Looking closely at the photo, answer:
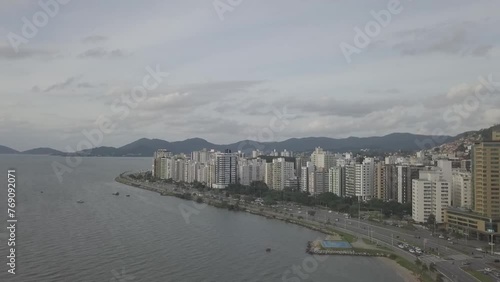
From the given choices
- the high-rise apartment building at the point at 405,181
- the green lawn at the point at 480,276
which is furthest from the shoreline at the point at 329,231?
the high-rise apartment building at the point at 405,181

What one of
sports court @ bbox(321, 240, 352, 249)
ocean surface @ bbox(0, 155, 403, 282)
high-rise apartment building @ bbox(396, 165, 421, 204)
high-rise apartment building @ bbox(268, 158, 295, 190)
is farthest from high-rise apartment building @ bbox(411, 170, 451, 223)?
high-rise apartment building @ bbox(268, 158, 295, 190)

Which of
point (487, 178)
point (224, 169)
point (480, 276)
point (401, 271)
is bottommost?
point (401, 271)

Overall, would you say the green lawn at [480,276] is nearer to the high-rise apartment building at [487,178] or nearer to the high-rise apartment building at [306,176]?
the high-rise apartment building at [487,178]

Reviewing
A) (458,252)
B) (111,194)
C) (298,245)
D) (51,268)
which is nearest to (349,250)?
(298,245)

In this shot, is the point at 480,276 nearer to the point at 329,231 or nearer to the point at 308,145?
the point at 329,231

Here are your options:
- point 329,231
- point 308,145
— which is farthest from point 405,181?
point 308,145

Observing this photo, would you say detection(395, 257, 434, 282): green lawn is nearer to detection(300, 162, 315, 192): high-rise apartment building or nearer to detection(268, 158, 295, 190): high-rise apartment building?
detection(300, 162, 315, 192): high-rise apartment building
